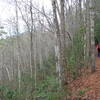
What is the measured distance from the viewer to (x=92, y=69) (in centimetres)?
723

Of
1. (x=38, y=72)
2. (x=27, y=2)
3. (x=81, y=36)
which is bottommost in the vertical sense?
(x=38, y=72)

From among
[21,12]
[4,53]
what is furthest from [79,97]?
[4,53]

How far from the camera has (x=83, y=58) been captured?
→ 8.01 meters

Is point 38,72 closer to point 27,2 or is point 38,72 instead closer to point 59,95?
point 27,2

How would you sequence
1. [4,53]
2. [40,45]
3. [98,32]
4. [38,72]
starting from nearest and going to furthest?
1. [98,32]
2. [38,72]
3. [40,45]
4. [4,53]

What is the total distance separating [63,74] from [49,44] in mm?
21624

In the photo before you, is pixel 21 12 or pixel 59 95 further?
pixel 21 12

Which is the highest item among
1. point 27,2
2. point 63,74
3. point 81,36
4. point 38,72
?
point 27,2

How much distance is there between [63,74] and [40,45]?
2077 cm

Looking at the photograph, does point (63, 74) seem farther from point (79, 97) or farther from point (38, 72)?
point (38, 72)

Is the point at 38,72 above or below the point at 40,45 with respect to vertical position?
below

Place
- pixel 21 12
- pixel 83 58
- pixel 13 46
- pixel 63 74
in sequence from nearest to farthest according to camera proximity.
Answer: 1. pixel 63 74
2. pixel 83 58
3. pixel 21 12
4. pixel 13 46

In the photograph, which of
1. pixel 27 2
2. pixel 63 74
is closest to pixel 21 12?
pixel 27 2

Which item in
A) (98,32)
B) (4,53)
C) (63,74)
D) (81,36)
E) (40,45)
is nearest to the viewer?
(63,74)
